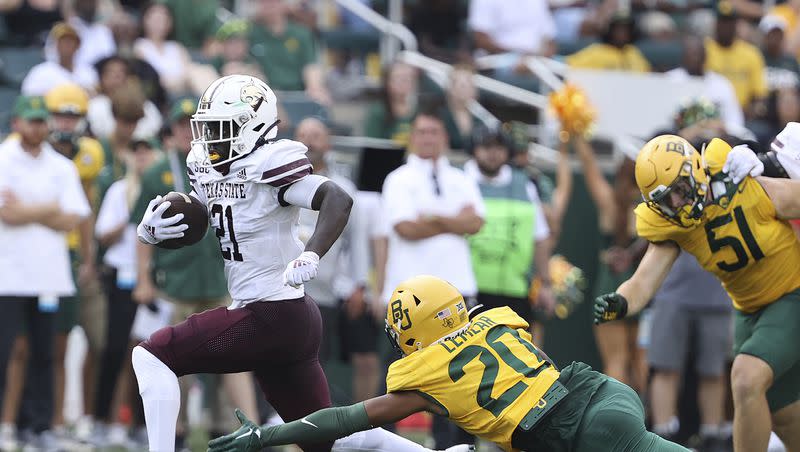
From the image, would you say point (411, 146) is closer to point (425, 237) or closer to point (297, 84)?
point (425, 237)

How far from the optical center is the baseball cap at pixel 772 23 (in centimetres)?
1303

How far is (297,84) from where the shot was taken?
11.9 metres

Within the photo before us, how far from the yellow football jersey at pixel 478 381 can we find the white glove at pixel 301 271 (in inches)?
20.1

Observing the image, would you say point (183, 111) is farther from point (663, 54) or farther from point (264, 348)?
point (663, 54)

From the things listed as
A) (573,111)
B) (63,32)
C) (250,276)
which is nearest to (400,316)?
(250,276)

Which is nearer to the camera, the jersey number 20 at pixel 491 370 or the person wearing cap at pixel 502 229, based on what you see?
the jersey number 20 at pixel 491 370

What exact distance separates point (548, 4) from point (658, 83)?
9.39 feet

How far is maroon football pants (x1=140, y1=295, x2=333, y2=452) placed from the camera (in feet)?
19.6

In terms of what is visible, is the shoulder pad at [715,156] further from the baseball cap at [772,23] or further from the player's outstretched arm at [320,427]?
the baseball cap at [772,23]

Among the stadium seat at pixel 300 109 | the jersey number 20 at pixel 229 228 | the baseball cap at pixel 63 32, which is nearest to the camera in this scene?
the jersey number 20 at pixel 229 228

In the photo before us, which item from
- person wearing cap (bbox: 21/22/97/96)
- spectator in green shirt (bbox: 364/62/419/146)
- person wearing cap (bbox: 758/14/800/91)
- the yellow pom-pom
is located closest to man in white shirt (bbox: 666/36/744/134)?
person wearing cap (bbox: 758/14/800/91)

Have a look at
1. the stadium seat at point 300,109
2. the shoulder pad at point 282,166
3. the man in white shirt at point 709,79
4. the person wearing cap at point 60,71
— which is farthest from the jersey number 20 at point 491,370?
the man in white shirt at point 709,79

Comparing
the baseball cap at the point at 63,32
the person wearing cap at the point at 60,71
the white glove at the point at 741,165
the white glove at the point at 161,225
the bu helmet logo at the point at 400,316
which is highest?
the baseball cap at the point at 63,32

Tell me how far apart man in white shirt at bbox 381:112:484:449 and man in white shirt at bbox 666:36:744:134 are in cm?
313
